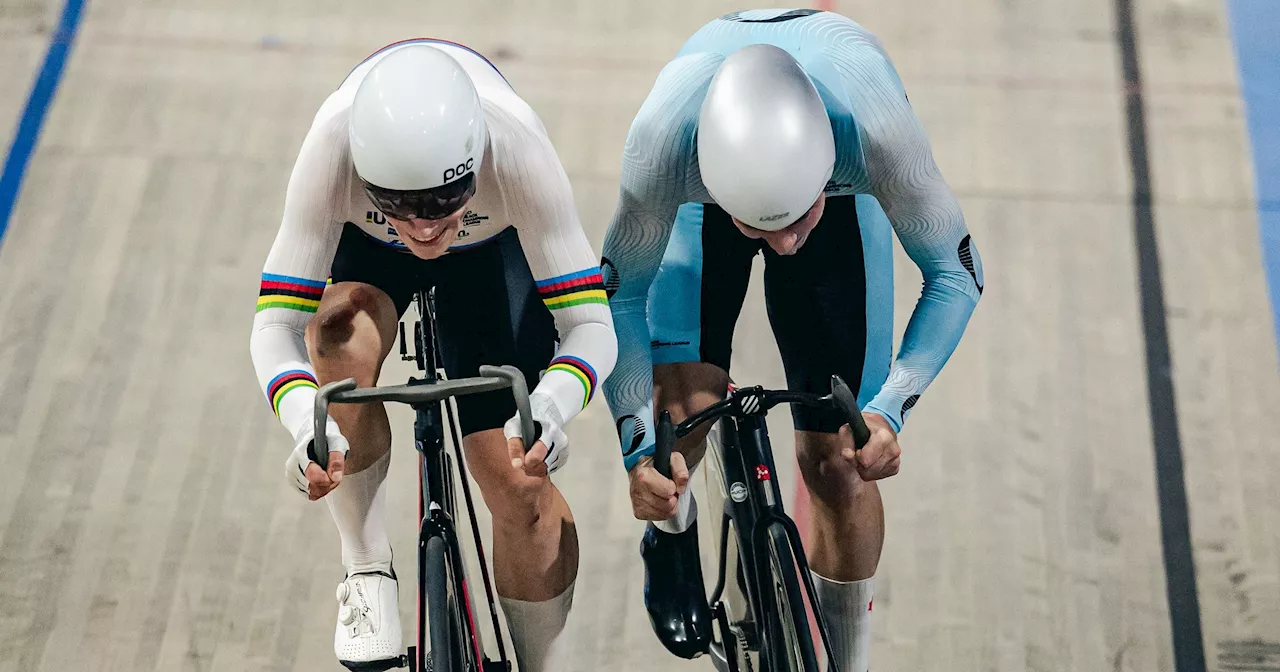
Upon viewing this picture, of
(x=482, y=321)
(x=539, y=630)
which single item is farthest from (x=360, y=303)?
(x=539, y=630)

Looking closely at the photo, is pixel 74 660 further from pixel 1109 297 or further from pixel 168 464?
pixel 1109 297

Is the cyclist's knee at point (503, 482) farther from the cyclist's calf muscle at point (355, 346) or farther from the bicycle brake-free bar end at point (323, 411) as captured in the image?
the bicycle brake-free bar end at point (323, 411)

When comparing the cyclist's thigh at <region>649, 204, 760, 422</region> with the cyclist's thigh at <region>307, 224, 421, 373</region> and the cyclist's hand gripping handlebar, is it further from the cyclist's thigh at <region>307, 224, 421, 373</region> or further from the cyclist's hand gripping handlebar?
the cyclist's hand gripping handlebar

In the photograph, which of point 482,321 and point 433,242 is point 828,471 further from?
point 433,242

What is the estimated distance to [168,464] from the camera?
3283 millimetres

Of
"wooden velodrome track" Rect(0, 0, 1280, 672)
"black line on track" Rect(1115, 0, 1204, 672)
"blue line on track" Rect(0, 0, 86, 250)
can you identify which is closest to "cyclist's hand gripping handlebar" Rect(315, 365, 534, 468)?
"wooden velodrome track" Rect(0, 0, 1280, 672)

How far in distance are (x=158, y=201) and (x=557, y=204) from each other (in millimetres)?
2228

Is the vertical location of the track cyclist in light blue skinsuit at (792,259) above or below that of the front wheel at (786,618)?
above

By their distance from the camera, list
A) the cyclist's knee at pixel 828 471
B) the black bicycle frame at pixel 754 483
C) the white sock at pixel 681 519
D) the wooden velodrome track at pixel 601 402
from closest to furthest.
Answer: the black bicycle frame at pixel 754 483
the cyclist's knee at pixel 828 471
the white sock at pixel 681 519
the wooden velodrome track at pixel 601 402

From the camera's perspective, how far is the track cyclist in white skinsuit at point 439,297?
187 centimetres

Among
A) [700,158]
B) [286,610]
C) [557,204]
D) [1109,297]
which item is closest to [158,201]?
[286,610]

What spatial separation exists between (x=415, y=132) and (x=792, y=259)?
84cm

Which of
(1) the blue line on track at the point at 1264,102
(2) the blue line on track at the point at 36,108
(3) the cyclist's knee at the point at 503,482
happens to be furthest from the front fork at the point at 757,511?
(2) the blue line on track at the point at 36,108

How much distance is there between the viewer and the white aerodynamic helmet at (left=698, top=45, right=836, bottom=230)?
189 centimetres
